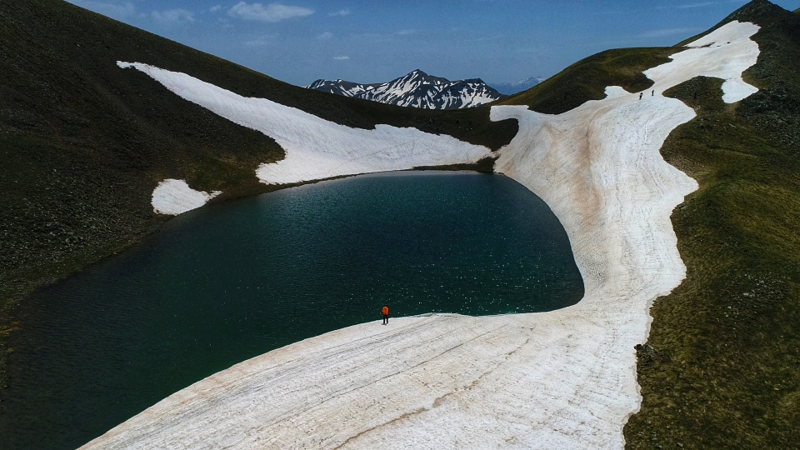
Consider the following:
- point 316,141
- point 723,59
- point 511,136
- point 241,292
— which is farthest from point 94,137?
point 723,59

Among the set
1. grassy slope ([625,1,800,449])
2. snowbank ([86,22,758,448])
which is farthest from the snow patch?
snowbank ([86,22,758,448])

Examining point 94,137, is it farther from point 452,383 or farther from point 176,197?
point 452,383

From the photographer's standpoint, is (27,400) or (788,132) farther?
(788,132)

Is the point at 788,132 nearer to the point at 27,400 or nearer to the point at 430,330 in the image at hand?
the point at 430,330

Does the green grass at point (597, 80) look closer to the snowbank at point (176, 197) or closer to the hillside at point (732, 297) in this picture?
the hillside at point (732, 297)

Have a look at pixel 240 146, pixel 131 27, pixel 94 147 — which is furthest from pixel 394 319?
pixel 131 27

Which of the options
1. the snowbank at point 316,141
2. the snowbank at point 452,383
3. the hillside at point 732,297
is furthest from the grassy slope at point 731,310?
the snowbank at point 316,141
